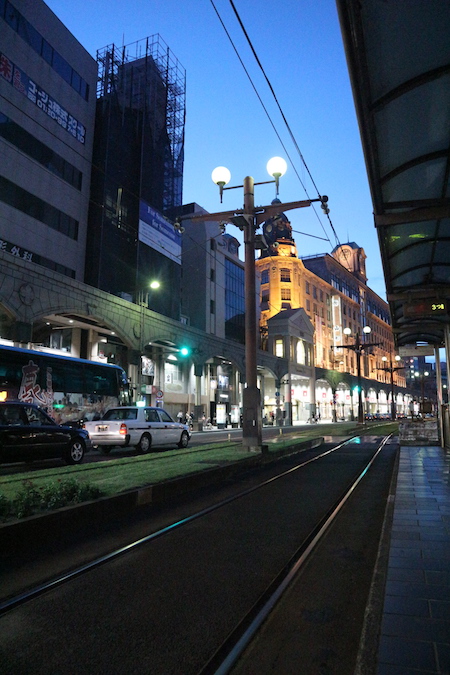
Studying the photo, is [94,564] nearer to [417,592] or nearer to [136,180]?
[417,592]

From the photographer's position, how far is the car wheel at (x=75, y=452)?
13.4 meters

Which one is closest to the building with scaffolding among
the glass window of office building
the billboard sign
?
the billboard sign

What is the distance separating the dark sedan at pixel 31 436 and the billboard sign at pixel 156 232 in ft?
97.1

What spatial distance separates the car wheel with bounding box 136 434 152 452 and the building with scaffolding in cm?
2314

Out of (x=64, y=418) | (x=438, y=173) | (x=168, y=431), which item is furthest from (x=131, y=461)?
(x=438, y=173)

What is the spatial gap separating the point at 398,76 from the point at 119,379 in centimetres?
1971

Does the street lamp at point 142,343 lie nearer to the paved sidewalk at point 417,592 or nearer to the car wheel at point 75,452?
the car wheel at point 75,452

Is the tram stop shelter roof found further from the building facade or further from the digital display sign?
the building facade

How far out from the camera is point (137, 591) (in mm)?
4230

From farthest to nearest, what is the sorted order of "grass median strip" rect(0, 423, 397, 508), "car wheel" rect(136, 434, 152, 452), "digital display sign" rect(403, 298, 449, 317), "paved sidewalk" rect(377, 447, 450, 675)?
"car wheel" rect(136, 434, 152, 452) → "digital display sign" rect(403, 298, 449, 317) → "grass median strip" rect(0, 423, 397, 508) → "paved sidewalk" rect(377, 447, 450, 675)

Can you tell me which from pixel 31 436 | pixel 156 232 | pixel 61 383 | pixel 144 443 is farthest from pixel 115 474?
pixel 156 232

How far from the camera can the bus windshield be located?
1695 centimetres

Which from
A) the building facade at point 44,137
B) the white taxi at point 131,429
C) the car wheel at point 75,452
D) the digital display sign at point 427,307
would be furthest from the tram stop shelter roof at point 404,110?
the building facade at point 44,137

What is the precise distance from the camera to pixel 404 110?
229 inches
